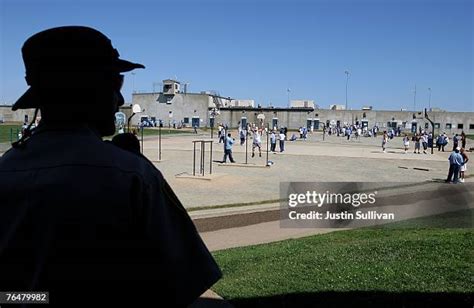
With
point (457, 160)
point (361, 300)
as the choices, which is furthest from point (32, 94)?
point (457, 160)

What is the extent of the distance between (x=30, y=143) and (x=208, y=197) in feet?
41.3

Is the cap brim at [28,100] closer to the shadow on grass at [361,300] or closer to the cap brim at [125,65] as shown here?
the cap brim at [125,65]

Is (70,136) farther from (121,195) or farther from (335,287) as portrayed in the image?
(335,287)

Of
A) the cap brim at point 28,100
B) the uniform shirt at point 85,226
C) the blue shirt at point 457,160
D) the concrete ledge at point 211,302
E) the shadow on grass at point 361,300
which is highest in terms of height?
the cap brim at point 28,100

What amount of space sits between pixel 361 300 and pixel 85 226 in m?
4.41

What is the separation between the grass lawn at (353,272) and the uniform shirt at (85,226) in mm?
4032

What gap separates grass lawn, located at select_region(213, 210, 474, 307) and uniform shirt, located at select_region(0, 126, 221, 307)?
13.2 ft

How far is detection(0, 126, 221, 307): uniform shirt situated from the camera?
139cm

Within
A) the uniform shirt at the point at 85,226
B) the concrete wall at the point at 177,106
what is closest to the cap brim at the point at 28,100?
the uniform shirt at the point at 85,226

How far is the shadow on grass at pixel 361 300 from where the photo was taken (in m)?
5.08

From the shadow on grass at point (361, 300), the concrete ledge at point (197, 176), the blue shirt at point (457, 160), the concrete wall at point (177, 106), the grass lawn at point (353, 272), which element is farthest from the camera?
the concrete wall at point (177, 106)

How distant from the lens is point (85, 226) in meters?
1.39

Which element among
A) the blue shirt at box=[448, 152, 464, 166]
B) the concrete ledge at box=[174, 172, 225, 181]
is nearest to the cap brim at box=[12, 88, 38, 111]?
the concrete ledge at box=[174, 172, 225, 181]

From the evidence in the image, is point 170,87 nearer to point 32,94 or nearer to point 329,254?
point 329,254
